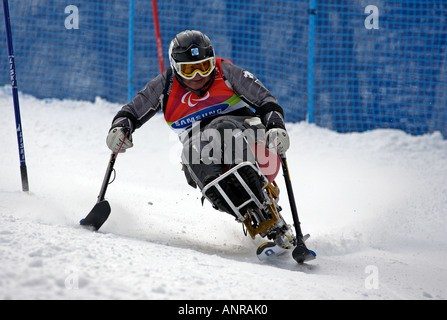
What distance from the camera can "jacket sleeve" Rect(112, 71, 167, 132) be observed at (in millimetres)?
4434

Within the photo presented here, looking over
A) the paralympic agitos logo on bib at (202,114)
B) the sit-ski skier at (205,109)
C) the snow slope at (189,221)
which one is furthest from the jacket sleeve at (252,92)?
the snow slope at (189,221)

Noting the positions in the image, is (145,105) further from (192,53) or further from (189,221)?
(189,221)

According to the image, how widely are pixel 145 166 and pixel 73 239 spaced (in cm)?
417

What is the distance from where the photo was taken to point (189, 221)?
5.38 meters

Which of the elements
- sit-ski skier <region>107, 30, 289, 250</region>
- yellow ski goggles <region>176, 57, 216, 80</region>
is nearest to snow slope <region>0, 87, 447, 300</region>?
sit-ski skier <region>107, 30, 289, 250</region>

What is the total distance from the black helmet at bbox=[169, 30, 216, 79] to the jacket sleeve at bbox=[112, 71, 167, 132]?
26 centimetres

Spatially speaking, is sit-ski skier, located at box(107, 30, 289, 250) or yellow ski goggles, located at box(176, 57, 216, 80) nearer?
sit-ski skier, located at box(107, 30, 289, 250)

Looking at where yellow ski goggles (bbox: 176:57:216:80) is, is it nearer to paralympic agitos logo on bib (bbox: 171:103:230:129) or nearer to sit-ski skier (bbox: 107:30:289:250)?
sit-ski skier (bbox: 107:30:289:250)

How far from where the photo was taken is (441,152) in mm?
7625

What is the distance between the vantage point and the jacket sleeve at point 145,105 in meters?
A: 4.43

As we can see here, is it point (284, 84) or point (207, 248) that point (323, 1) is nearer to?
point (284, 84)

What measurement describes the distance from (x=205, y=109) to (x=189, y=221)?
1493mm

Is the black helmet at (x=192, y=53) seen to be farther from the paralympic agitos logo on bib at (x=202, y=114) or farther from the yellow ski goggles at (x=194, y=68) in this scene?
the paralympic agitos logo on bib at (x=202, y=114)

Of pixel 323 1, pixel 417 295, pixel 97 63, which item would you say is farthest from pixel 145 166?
pixel 417 295
